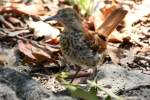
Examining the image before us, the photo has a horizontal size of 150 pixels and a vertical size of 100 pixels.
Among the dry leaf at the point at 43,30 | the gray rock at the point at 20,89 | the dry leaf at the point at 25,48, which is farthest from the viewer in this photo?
the dry leaf at the point at 43,30

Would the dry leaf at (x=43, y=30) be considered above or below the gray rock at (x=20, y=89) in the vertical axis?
above

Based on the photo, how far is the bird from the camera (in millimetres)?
4668

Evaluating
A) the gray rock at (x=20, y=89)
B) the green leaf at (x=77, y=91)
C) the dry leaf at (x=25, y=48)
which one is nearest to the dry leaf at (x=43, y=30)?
the dry leaf at (x=25, y=48)

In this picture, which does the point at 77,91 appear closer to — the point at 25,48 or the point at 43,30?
the point at 25,48

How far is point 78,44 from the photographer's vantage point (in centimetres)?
466

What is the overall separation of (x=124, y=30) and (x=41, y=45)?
40.8 inches

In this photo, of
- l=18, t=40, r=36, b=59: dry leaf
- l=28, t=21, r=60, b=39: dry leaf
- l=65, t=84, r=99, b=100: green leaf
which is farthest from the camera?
l=28, t=21, r=60, b=39: dry leaf

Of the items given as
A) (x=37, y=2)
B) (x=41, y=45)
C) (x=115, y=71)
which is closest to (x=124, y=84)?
(x=115, y=71)

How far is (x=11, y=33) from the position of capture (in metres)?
5.48

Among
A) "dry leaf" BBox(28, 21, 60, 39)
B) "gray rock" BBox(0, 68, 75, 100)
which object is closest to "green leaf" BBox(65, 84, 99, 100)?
"gray rock" BBox(0, 68, 75, 100)

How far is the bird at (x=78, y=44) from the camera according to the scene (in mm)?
4668

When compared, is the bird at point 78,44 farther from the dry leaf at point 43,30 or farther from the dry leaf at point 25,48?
the dry leaf at point 43,30

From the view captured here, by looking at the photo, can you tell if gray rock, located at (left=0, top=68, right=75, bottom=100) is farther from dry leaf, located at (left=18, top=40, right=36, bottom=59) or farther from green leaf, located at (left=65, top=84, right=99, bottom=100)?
green leaf, located at (left=65, top=84, right=99, bottom=100)

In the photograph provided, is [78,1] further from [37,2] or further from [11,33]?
[11,33]
